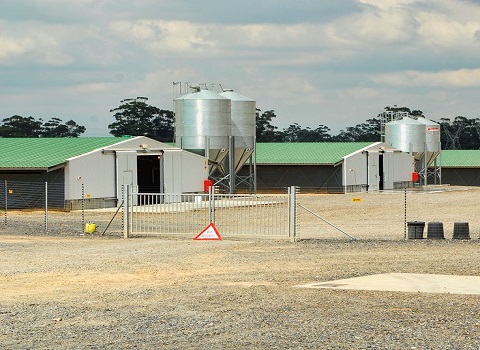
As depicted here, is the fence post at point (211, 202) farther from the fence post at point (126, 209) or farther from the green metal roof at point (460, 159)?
the green metal roof at point (460, 159)

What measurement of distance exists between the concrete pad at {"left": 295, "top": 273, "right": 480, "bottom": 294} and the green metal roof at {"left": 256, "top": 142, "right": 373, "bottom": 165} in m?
53.8

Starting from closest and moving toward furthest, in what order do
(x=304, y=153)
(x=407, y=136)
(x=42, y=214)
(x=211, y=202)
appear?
(x=211, y=202) < (x=42, y=214) < (x=304, y=153) < (x=407, y=136)

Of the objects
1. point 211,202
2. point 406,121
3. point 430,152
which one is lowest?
point 211,202

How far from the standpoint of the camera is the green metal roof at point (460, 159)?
96.5 m

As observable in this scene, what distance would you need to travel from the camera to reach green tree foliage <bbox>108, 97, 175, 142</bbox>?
434 feet

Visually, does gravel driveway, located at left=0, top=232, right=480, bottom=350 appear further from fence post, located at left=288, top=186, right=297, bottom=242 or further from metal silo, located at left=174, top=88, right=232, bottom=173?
metal silo, located at left=174, top=88, right=232, bottom=173

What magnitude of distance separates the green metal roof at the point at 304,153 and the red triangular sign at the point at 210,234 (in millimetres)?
43788

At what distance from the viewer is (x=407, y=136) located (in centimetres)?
9019

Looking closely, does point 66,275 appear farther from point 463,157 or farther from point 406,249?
point 463,157

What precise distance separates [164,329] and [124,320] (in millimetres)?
1163

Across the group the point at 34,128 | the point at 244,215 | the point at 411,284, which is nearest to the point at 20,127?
the point at 34,128

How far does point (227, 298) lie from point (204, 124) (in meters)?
47.2

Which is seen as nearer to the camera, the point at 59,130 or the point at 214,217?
the point at 214,217

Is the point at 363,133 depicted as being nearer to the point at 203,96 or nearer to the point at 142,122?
the point at 142,122
